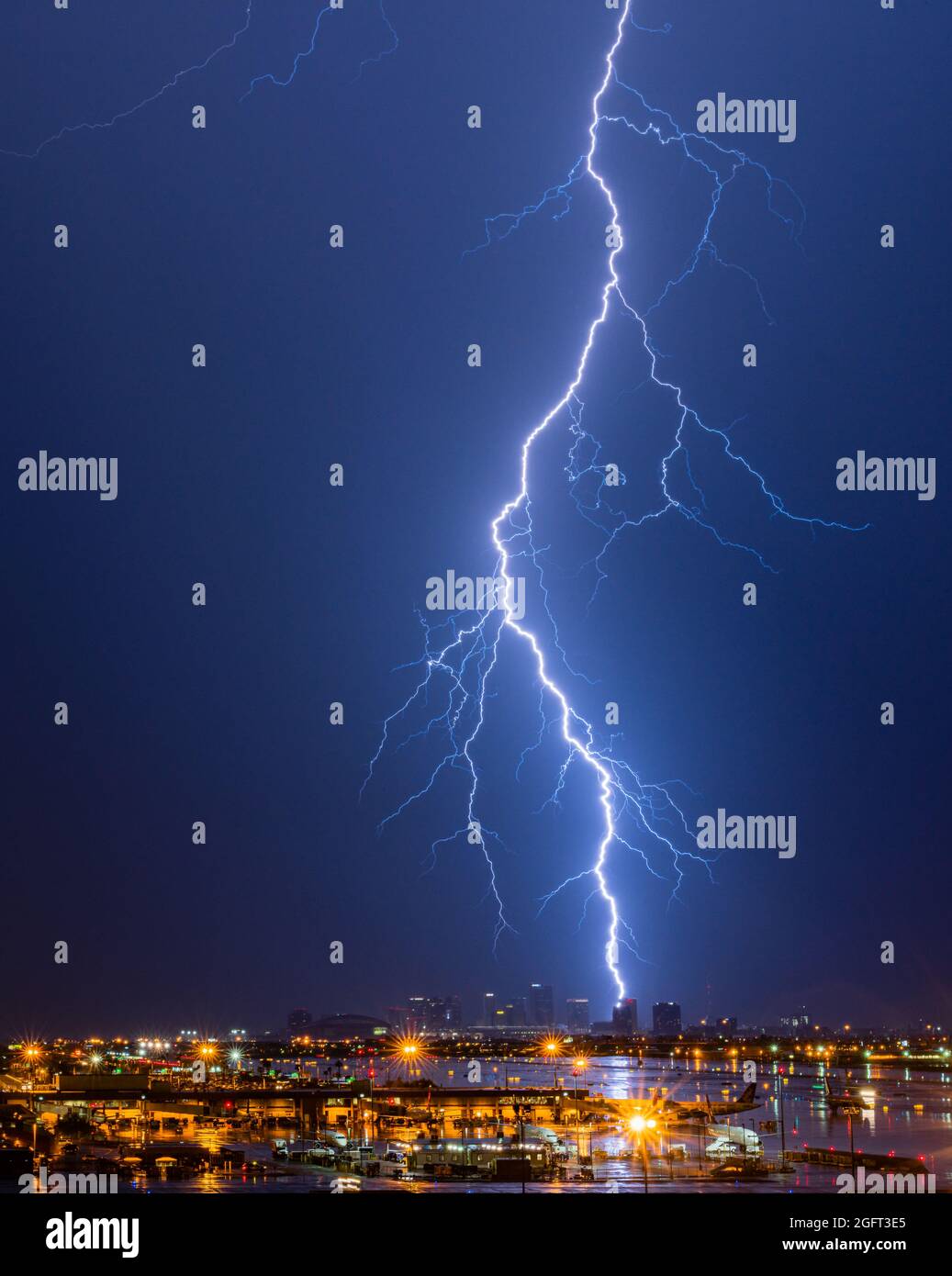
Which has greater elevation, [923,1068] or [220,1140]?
[220,1140]

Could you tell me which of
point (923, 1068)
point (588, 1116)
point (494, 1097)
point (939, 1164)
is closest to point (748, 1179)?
point (939, 1164)

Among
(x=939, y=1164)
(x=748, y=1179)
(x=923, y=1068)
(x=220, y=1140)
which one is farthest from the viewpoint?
(x=923, y=1068)

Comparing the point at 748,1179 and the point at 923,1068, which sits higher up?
the point at 748,1179
